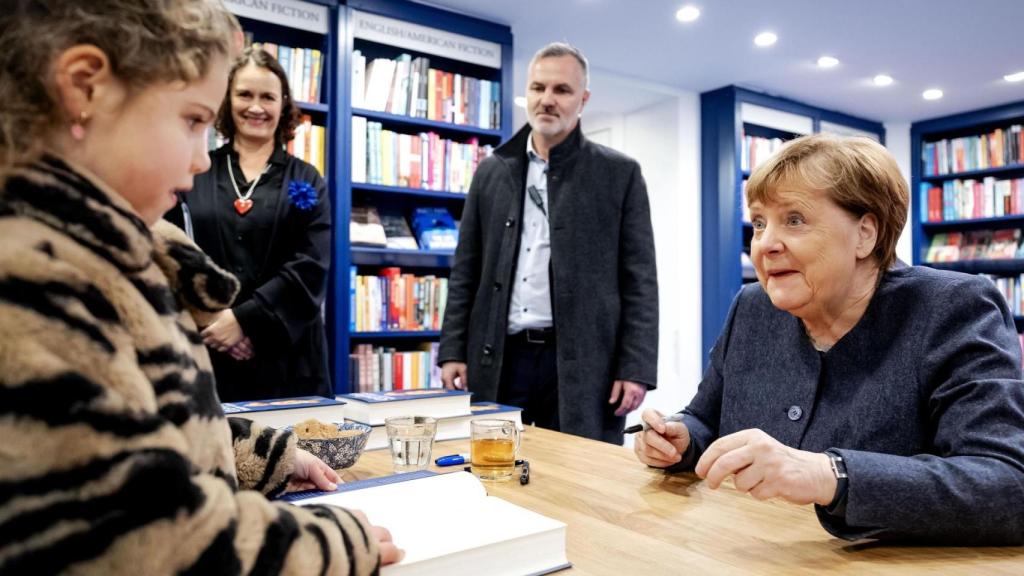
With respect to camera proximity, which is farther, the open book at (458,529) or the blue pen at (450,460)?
the blue pen at (450,460)

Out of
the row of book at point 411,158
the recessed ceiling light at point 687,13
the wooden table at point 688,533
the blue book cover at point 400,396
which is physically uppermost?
the recessed ceiling light at point 687,13

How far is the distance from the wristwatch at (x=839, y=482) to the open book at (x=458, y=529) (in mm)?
356

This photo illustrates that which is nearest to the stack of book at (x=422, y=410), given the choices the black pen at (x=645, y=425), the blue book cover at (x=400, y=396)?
the blue book cover at (x=400, y=396)

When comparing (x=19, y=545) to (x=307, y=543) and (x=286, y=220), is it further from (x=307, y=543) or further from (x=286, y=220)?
(x=286, y=220)

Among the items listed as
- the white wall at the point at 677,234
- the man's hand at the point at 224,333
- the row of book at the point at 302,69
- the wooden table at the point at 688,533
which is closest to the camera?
the wooden table at the point at 688,533

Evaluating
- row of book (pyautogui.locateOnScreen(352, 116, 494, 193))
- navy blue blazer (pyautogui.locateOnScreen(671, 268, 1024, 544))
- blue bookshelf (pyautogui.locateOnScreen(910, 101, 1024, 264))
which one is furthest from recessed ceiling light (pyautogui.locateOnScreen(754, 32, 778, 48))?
navy blue blazer (pyautogui.locateOnScreen(671, 268, 1024, 544))

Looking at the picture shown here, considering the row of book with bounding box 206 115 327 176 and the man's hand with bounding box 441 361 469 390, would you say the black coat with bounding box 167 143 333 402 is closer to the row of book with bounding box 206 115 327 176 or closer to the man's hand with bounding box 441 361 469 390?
the man's hand with bounding box 441 361 469 390

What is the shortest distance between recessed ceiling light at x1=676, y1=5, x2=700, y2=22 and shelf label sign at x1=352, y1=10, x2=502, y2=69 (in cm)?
106

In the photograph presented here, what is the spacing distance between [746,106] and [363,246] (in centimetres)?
345

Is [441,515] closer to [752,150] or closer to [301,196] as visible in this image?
[301,196]

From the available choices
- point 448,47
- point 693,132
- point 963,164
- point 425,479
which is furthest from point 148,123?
point 963,164

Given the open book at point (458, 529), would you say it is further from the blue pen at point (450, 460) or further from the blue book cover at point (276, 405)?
the blue book cover at point (276, 405)

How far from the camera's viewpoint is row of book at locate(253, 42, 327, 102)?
3.66m

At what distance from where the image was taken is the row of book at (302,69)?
3658 millimetres
